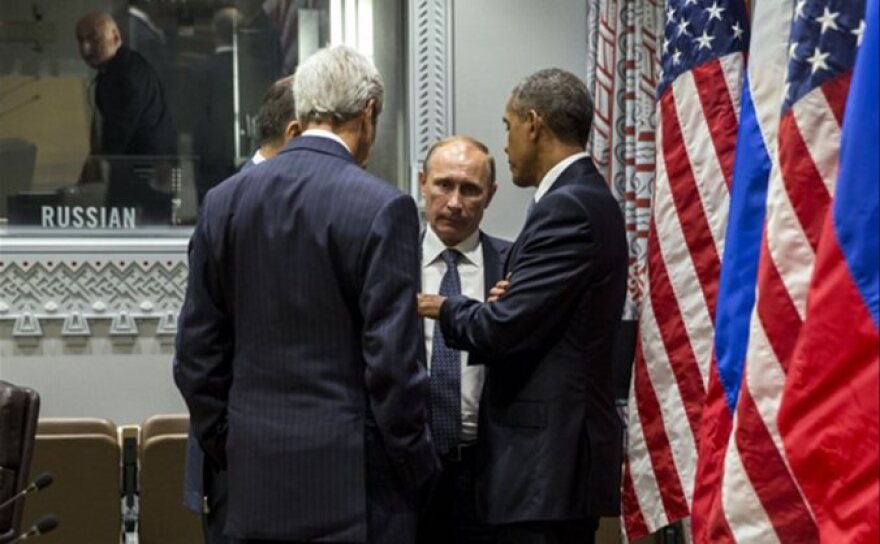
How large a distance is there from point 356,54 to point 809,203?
93 cm

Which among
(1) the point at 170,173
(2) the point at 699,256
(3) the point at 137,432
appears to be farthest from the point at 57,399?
(2) the point at 699,256

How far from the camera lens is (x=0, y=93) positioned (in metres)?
5.61

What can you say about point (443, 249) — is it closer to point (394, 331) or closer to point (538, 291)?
point (538, 291)

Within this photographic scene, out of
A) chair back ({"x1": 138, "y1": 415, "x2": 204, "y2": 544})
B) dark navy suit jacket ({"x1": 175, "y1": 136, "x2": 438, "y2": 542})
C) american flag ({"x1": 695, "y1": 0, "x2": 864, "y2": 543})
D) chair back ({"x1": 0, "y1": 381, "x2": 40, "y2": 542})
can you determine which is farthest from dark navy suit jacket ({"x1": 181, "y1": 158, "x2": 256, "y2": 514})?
chair back ({"x1": 138, "y1": 415, "x2": 204, "y2": 544})

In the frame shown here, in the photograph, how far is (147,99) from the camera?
18.8 ft

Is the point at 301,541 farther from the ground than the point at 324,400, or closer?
closer

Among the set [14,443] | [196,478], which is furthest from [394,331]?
[14,443]

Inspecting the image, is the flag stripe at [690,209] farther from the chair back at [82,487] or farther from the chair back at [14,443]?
the chair back at [82,487]

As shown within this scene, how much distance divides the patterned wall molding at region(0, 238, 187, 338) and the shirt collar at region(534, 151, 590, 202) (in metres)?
2.53

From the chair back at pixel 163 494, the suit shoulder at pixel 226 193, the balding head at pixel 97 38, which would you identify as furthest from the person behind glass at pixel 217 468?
the balding head at pixel 97 38

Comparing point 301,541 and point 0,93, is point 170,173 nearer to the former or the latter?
point 0,93

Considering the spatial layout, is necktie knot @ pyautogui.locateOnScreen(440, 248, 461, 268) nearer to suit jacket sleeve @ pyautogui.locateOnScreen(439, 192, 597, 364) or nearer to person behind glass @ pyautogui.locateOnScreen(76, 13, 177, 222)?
suit jacket sleeve @ pyautogui.locateOnScreen(439, 192, 597, 364)

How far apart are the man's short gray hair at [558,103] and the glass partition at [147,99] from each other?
2.49 m

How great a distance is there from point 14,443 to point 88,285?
2016mm
